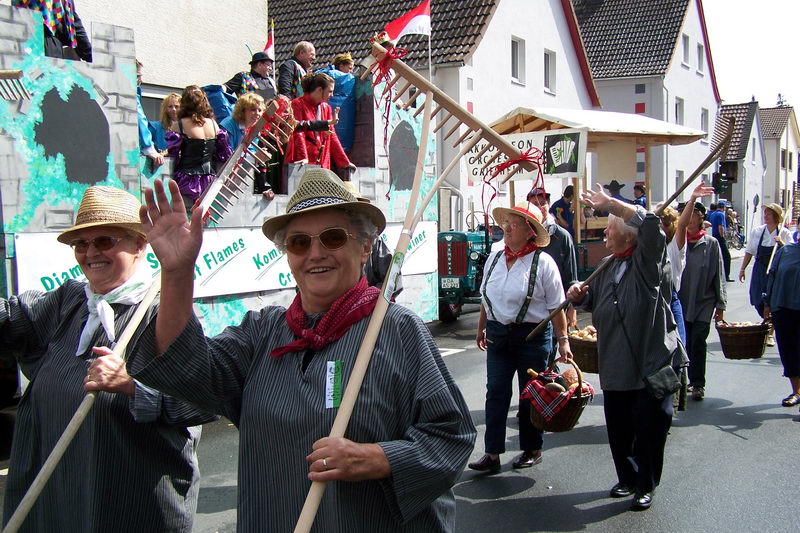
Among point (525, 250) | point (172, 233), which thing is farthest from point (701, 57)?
point (172, 233)

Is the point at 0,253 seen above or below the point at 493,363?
above

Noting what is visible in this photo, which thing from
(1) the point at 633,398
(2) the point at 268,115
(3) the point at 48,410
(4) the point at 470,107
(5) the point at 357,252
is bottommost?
(1) the point at 633,398

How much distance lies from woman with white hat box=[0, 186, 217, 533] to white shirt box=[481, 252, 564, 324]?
310 cm

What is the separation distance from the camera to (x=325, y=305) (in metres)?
2.44

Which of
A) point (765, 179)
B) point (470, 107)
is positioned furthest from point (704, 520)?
point (765, 179)

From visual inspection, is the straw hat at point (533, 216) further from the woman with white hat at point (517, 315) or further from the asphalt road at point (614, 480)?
the asphalt road at point (614, 480)

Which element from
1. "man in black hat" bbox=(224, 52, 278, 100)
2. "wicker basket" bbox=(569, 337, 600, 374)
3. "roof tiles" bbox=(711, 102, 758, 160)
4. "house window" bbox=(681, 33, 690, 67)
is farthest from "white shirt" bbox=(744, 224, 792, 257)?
"roof tiles" bbox=(711, 102, 758, 160)

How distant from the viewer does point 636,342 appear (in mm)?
5086

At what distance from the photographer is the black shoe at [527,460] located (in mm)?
5922

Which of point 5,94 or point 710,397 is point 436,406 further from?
point 710,397

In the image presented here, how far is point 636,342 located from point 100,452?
11.5 feet

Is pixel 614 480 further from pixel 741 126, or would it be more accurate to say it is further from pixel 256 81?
pixel 741 126

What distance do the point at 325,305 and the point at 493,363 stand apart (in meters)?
3.56

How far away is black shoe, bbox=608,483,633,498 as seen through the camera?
17.5ft
